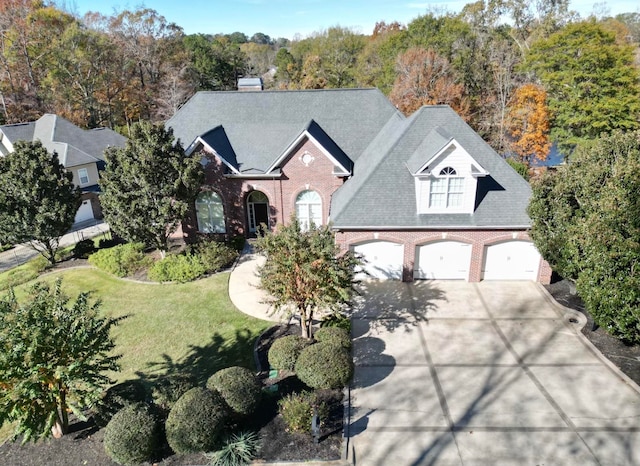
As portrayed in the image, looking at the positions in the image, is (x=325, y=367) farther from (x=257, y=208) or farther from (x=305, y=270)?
(x=257, y=208)

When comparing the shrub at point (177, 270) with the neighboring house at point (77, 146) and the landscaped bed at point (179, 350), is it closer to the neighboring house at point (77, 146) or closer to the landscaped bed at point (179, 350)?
the landscaped bed at point (179, 350)

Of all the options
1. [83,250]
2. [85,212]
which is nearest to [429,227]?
[83,250]

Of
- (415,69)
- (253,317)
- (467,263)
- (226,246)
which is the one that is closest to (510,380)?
(467,263)

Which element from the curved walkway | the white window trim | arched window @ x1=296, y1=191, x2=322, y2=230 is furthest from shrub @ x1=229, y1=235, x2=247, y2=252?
the white window trim

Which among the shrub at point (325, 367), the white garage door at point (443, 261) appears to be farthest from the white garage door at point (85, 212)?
the shrub at point (325, 367)

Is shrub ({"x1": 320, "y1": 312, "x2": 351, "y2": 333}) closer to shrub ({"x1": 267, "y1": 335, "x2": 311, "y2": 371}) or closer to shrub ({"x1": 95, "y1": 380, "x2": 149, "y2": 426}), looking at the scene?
shrub ({"x1": 267, "y1": 335, "x2": 311, "y2": 371})

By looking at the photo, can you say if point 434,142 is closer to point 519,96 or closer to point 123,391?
point 123,391
